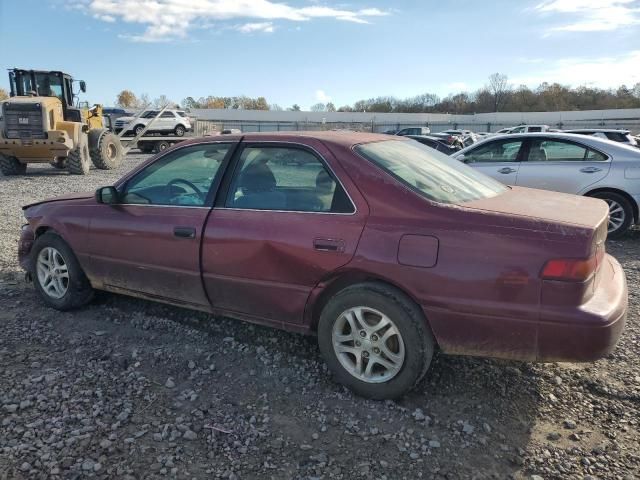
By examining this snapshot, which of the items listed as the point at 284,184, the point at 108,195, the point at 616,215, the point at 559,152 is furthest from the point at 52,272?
the point at 616,215

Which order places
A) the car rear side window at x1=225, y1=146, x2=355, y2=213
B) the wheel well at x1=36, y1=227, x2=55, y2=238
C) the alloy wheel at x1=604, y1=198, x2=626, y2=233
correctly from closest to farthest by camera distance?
the car rear side window at x1=225, y1=146, x2=355, y2=213 → the wheel well at x1=36, y1=227, x2=55, y2=238 → the alloy wheel at x1=604, y1=198, x2=626, y2=233

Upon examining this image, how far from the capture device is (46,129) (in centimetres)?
1437

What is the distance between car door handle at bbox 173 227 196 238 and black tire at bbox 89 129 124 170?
14.9 meters

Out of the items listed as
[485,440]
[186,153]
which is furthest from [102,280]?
[485,440]

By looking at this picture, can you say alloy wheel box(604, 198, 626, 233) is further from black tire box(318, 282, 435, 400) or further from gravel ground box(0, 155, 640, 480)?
black tire box(318, 282, 435, 400)

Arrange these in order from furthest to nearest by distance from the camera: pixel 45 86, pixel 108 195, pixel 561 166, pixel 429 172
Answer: pixel 45 86 → pixel 561 166 → pixel 108 195 → pixel 429 172

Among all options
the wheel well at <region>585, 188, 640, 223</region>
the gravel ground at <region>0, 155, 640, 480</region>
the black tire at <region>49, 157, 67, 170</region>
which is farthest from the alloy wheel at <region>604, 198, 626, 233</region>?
the black tire at <region>49, 157, 67, 170</region>

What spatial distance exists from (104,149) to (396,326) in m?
16.5

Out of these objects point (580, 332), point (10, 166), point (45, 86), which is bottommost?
point (580, 332)

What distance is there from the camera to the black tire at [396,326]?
2.86 metres

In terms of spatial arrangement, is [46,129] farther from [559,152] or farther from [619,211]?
[619,211]

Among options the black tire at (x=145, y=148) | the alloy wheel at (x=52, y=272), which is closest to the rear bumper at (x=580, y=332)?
the alloy wheel at (x=52, y=272)

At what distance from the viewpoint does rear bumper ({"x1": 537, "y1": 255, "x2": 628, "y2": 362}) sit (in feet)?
8.40

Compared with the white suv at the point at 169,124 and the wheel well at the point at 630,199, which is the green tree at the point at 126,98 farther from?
the wheel well at the point at 630,199
